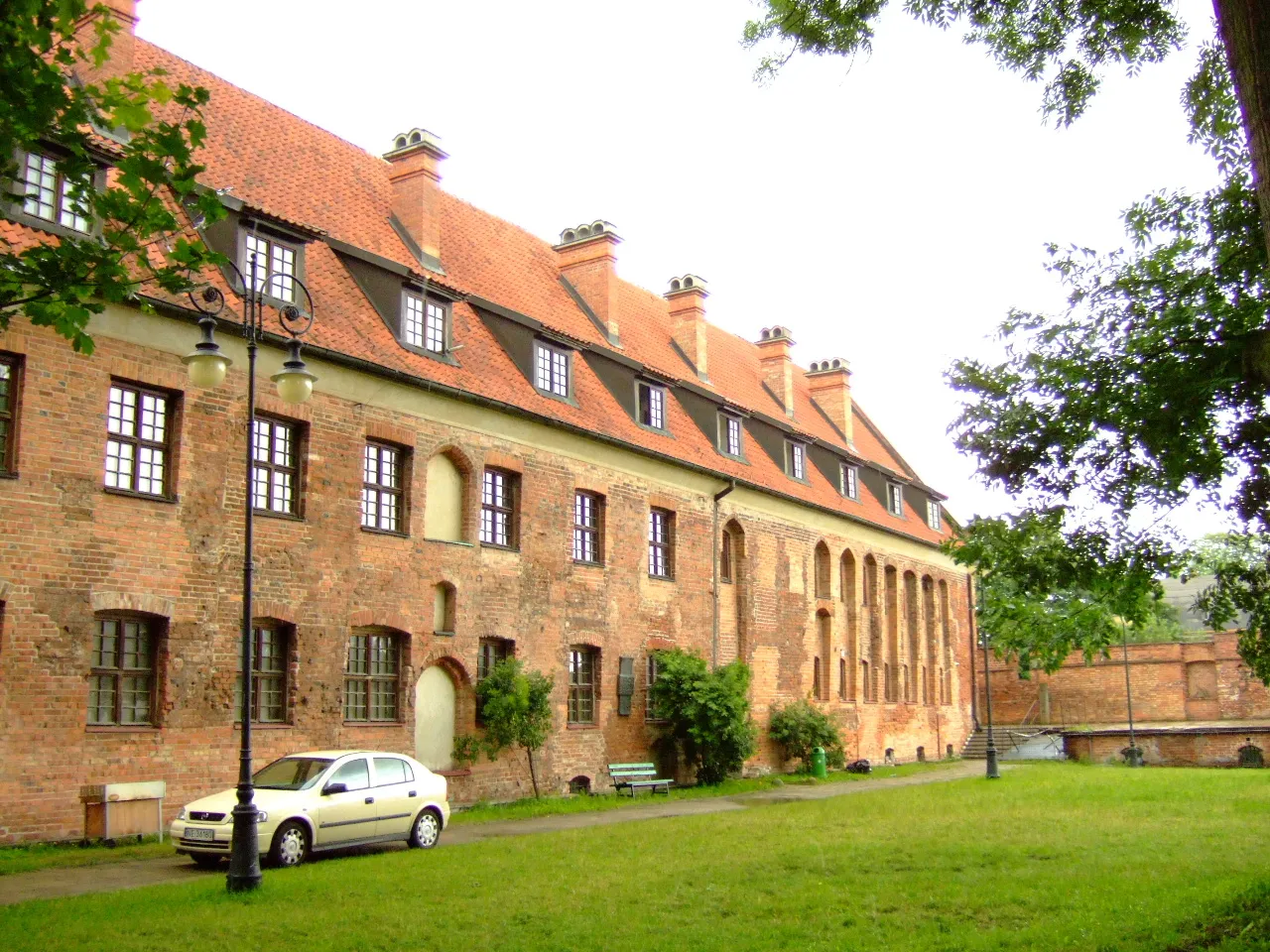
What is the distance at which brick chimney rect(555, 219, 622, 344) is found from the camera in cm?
3039

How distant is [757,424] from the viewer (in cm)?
3544

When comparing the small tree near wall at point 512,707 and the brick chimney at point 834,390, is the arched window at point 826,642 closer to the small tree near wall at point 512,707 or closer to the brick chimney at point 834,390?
the brick chimney at point 834,390

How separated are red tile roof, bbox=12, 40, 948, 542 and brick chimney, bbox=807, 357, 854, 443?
25.6 ft

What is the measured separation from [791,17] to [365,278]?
1344cm

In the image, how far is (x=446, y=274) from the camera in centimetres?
2536

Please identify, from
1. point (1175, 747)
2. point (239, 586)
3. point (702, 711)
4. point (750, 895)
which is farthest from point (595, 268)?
point (1175, 747)

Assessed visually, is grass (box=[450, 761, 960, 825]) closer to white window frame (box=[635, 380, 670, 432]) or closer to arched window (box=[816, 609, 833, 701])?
arched window (box=[816, 609, 833, 701])

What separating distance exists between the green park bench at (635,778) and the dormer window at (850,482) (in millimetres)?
15496

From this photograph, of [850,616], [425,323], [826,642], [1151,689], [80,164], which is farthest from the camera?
[1151,689]

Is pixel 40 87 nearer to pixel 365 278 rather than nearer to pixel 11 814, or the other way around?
pixel 11 814

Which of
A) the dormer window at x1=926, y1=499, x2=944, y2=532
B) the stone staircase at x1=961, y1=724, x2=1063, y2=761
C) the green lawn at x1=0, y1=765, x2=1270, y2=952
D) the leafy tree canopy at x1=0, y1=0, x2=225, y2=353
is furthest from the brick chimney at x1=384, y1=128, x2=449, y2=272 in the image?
the stone staircase at x1=961, y1=724, x2=1063, y2=761

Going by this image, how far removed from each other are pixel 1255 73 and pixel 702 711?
2131 centimetres

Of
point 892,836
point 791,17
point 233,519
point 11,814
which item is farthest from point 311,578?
point 791,17

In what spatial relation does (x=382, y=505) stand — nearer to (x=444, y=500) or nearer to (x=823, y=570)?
(x=444, y=500)
